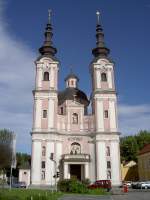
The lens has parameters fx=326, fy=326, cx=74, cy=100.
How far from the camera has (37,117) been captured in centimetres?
5891

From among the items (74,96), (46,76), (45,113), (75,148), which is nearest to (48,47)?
(46,76)

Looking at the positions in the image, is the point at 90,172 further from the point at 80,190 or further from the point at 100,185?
the point at 80,190

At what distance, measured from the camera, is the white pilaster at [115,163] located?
55875mm

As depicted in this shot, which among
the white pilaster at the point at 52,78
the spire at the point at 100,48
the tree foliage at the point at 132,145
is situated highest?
the spire at the point at 100,48

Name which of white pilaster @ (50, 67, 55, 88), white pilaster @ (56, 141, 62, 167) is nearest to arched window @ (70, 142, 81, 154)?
white pilaster @ (56, 141, 62, 167)

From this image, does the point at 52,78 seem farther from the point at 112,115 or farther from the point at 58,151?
the point at 58,151

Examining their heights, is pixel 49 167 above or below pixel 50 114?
below

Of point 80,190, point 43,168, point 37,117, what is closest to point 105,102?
point 37,117

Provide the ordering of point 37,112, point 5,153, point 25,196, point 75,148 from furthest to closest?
point 75,148 < point 37,112 < point 5,153 < point 25,196

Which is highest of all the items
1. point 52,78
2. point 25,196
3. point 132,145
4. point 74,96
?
point 52,78

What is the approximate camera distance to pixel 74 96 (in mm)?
65938

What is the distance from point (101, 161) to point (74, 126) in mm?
9169

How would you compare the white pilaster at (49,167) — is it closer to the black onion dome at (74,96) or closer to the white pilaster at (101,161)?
the white pilaster at (101,161)

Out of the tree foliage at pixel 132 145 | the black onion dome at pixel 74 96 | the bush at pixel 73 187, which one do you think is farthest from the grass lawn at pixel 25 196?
the tree foliage at pixel 132 145
